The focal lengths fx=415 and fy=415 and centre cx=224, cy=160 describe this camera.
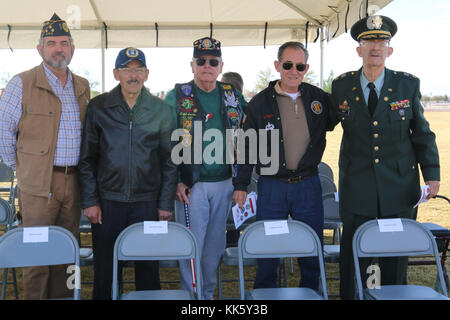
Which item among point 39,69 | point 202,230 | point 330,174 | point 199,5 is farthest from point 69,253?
point 199,5

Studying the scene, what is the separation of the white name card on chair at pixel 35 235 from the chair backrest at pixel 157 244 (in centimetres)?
38

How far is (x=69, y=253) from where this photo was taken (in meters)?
2.27

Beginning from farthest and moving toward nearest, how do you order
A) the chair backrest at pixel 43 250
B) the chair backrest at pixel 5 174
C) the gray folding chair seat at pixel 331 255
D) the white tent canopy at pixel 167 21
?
the chair backrest at pixel 5 174 < the white tent canopy at pixel 167 21 < the gray folding chair seat at pixel 331 255 < the chair backrest at pixel 43 250

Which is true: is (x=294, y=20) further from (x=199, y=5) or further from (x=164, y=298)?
(x=164, y=298)

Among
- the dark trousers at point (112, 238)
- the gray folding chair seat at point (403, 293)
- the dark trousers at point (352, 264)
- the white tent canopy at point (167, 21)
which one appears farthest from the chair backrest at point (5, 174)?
the gray folding chair seat at point (403, 293)

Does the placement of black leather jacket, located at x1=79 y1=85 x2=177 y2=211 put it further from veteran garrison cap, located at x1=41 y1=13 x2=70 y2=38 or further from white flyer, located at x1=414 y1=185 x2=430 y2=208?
white flyer, located at x1=414 y1=185 x2=430 y2=208

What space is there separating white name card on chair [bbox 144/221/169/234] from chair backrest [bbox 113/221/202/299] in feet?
0.11

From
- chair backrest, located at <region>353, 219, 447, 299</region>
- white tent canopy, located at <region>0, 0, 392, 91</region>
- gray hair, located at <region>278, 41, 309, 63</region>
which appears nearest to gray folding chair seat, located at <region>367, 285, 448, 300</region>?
chair backrest, located at <region>353, 219, 447, 299</region>

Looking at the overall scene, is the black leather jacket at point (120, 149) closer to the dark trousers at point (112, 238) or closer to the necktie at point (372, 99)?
the dark trousers at point (112, 238)

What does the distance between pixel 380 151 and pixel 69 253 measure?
189 centimetres

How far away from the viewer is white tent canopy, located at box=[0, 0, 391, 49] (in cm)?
531

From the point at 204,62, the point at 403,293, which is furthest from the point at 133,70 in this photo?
the point at 403,293

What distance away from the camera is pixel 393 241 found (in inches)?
94.8

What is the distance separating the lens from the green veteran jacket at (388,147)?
2502 mm
